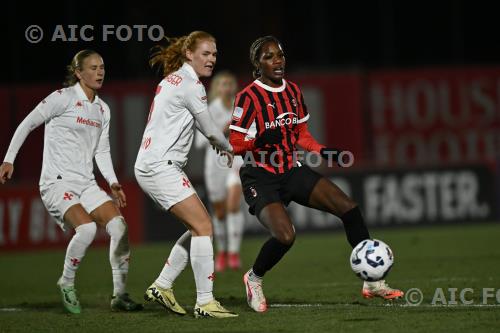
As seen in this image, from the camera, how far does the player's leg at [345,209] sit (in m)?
7.65

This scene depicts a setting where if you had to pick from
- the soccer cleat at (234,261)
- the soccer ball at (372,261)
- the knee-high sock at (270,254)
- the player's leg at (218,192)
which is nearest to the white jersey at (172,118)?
the knee-high sock at (270,254)

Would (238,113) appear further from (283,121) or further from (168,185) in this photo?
(168,185)

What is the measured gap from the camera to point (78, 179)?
8094mm

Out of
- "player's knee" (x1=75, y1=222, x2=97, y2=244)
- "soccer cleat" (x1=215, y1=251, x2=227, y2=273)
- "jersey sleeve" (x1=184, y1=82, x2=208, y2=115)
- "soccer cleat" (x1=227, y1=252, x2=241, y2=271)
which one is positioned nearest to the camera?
"jersey sleeve" (x1=184, y1=82, x2=208, y2=115)

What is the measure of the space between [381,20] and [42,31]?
23.6ft

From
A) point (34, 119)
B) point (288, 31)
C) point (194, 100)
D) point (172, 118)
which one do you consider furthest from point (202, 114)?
point (288, 31)

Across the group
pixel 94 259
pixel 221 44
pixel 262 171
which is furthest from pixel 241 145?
pixel 221 44

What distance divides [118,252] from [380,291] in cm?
220

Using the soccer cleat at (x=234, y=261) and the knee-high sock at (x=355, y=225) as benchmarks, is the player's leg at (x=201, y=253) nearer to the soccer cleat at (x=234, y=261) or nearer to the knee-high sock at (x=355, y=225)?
the knee-high sock at (x=355, y=225)

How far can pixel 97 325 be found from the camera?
7.20m

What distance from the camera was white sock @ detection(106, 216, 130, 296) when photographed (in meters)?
8.00

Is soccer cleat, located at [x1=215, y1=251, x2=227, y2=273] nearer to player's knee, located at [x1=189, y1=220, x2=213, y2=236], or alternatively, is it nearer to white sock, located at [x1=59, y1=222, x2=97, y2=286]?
white sock, located at [x1=59, y1=222, x2=97, y2=286]

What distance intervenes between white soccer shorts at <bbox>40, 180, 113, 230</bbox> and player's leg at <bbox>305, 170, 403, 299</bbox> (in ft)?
6.03

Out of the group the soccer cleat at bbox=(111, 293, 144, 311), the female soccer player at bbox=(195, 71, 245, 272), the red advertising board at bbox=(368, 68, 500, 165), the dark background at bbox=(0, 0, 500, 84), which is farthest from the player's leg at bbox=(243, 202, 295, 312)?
the dark background at bbox=(0, 0, 500, 84)
